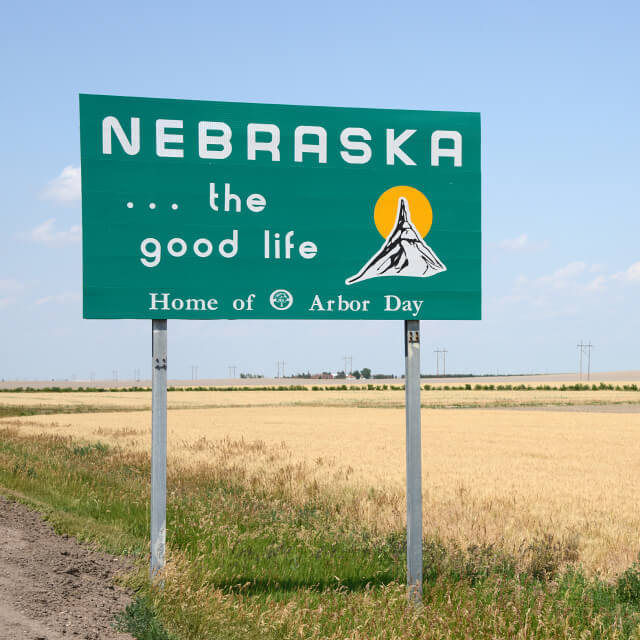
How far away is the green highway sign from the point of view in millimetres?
8148

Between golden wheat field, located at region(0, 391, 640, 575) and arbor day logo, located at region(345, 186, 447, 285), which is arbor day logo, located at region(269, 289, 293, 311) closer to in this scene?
arbor day logo, located at region(345, 186, 447, 285)

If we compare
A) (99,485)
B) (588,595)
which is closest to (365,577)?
(588,595)

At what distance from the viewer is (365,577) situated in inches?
340

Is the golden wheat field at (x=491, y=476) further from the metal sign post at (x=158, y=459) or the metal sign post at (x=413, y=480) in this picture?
the metal sign post at (x=158, y=459)

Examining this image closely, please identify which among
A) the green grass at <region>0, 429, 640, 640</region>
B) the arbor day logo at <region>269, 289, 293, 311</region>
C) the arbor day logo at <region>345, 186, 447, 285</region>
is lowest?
the green grass at <region>0, 429, 640, 640</region>

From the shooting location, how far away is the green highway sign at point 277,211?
26.7ft

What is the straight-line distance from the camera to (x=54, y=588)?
7156 millimetres

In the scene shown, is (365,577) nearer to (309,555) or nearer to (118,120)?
(309,555)

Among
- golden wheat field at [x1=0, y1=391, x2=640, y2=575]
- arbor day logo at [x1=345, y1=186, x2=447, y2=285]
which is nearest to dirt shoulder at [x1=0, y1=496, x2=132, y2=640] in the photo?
arbor day logo at [x1=345, y1=186, x2=447, y2=285]

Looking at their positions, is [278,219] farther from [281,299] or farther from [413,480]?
[413,480]

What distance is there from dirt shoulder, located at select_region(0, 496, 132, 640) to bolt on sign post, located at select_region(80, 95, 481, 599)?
0.83 metres

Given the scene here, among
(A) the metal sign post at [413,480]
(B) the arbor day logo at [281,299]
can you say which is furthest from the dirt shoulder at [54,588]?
(B) the arbor day logo at [281,299]

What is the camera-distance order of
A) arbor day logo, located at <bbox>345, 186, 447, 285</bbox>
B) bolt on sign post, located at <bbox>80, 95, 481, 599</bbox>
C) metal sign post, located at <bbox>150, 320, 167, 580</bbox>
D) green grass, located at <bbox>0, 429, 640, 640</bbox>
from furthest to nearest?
arbor day logo, located at <bbox>345, 186, 447, 285</bbox>, bolt on sign post, located at <bbox>80, 95, 481, 599</bbox>, metal sign post, located at <bbox>150, 320, 167, 580</bbox>, green grass, located at <bbox>0, 429, 640, 640</bbox>

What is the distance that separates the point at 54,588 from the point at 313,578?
286 centimetres
